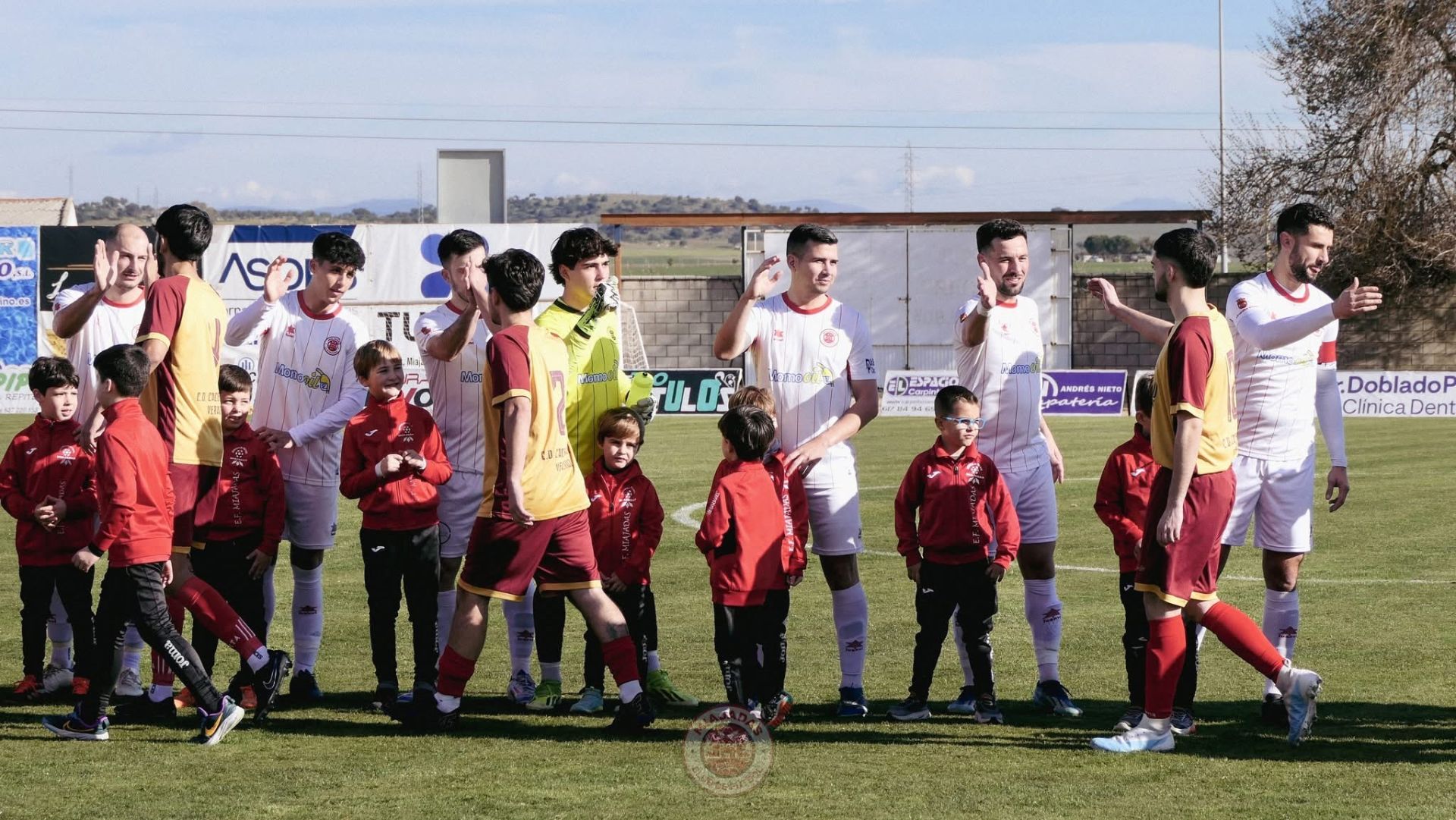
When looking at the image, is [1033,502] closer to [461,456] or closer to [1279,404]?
[1279,404]

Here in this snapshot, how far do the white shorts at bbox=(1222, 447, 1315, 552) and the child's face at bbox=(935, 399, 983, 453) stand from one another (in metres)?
1.22

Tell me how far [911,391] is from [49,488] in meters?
24.5

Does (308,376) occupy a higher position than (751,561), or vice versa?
(308,376)

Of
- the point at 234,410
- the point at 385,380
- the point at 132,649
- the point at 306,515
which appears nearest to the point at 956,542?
the point at 385,380

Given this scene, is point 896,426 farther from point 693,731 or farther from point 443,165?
point 693,731

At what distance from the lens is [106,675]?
21.3 ft

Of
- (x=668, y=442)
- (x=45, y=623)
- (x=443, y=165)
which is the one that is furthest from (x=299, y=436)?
(x=443, y=165)

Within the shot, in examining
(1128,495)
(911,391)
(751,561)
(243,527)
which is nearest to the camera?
(751,561)

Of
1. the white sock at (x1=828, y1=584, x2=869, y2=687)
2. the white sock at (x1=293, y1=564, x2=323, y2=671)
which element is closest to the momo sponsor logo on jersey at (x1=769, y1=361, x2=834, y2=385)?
the white sock at (x1=828, y1=584, x2=869, y2=687)

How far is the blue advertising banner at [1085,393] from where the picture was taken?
1182 inches

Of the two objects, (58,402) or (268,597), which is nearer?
(58,402)

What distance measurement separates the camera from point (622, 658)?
6570mm

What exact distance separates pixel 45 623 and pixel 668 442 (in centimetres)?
1592

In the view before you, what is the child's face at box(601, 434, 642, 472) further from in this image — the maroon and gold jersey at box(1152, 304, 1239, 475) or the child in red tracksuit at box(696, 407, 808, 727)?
the maroon and gold jersey at box(1152, 304, 1239, 475)
